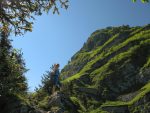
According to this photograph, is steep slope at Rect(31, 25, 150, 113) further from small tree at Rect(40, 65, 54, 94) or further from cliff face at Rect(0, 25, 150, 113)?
small tree at Rect(40, 65, 54, 94)

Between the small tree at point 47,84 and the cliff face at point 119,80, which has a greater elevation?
the cliff face at point 119,80

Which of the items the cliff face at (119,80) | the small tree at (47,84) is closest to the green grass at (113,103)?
the cliff face at (119,80)

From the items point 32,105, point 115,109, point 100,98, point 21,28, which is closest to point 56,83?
point 32,105

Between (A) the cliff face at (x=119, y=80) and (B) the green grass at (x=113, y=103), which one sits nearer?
(A) the cliff face at (x=119, y=80)

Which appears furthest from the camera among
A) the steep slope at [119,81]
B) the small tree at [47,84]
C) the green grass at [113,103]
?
the green grass at [113,103]

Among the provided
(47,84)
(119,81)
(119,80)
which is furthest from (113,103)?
(47,84)

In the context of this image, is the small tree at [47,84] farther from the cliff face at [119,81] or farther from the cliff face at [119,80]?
the cliff face at [119,80]

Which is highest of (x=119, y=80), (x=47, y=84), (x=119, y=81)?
(x=119, y=80)

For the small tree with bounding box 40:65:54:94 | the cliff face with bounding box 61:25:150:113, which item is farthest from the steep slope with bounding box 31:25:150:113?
the small tree with bounding box 40:65:54:94

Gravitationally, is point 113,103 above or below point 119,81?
below

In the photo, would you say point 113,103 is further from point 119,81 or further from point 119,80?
point 119,80

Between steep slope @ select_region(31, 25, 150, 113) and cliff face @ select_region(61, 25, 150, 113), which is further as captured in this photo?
cliff face @ select_region(61, 25, 150, 113)

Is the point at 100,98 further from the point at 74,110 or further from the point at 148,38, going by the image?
the point at 74,110

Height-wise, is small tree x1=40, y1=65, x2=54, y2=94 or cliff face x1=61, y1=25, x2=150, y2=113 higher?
cliff face x1=61, y1=25, x2=150, y2=113
